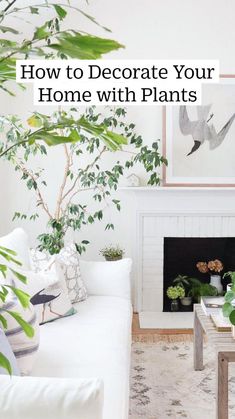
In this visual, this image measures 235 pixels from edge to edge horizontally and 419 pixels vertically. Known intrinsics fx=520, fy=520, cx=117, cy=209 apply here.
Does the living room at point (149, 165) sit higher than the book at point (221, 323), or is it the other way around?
the living room at point (149, 165)

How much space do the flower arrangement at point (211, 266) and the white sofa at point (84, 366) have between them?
4.81ft

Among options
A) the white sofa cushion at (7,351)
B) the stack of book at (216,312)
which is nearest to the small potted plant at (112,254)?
the stack of book at (216,312)

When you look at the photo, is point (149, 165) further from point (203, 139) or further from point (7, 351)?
point (7, 351)

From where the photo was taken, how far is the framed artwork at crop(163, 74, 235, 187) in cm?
439

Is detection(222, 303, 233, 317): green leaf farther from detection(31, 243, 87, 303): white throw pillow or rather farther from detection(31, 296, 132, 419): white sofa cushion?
detection(31, 243, 87, 303): white throw pillow

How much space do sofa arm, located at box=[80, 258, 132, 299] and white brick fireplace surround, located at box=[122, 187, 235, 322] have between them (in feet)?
3.84

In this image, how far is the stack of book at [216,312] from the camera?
8.38 feet

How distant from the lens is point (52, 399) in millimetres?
1376

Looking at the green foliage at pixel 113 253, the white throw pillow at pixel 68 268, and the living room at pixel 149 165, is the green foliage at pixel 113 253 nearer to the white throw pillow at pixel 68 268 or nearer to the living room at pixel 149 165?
the living room at pixel 149 165

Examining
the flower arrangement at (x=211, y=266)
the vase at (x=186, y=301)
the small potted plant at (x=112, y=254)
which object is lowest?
the vase at (x=186, y=301)

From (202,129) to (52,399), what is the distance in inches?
133

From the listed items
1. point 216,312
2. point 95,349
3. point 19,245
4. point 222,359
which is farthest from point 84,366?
point 19,245

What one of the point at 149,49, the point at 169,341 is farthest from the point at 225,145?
the point at 169,341

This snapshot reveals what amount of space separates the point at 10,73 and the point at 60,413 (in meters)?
0.93
